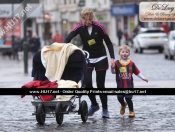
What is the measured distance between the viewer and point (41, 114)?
11.6 m

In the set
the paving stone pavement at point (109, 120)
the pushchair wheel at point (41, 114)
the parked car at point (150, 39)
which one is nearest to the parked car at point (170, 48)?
the parked car at point (150, 39)

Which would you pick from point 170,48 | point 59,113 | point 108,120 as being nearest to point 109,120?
point 108,120

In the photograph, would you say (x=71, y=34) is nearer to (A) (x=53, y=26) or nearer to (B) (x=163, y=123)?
(B) (x=163, y=123)

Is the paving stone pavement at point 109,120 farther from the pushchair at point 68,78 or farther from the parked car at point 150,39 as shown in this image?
the parked car at point 150,39

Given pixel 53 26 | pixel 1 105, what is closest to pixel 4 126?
pixel 1 105

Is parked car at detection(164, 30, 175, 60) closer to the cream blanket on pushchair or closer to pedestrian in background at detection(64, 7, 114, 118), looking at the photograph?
pedestrian in background at detection(64, 7, 114, 118)

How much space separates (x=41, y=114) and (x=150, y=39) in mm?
29591

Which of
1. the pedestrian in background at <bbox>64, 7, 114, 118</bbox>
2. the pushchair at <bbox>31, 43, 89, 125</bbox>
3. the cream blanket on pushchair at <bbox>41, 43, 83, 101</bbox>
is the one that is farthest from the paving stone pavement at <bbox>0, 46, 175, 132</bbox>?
the cream blanket on pushchair at <bbox>41, 43, 83, 101</bbox>

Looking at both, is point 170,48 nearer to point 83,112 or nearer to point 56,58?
point 56,58

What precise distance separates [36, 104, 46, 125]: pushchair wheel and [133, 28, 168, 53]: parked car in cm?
2847

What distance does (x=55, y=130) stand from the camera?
438 inches

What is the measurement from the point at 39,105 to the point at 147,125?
161 cm

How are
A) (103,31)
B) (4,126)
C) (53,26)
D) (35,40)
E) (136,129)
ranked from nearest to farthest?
(136,129), (4,126), (103,31), (35,40), (53,26)

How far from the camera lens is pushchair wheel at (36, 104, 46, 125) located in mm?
11547
